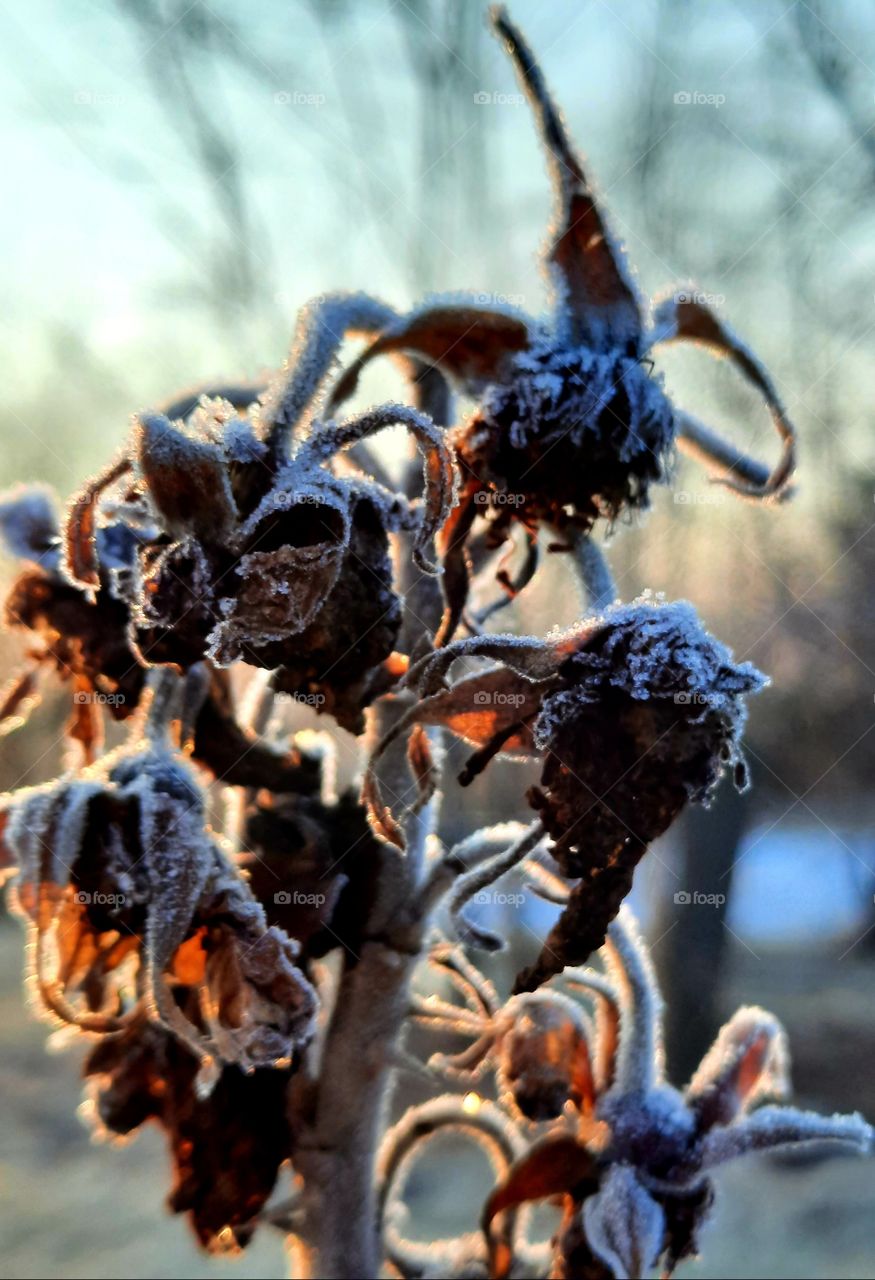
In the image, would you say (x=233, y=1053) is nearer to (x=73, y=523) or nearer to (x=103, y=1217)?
(x=73, y=523)

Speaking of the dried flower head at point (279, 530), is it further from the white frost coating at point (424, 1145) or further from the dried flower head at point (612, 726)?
the white frost coating at point (424, 1145)

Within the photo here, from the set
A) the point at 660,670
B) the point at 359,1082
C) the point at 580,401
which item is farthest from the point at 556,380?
the point at 359,1082

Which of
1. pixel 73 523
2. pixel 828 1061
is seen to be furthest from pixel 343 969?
pixel 828 1061

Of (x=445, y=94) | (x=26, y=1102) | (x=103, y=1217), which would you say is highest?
(x=445, y=94)

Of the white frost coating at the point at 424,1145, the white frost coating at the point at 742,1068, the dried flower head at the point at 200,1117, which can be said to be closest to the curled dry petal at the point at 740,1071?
the white frost coating at the point at 742,1068

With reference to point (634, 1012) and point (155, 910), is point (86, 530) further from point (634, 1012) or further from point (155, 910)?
point (634, 1012)
